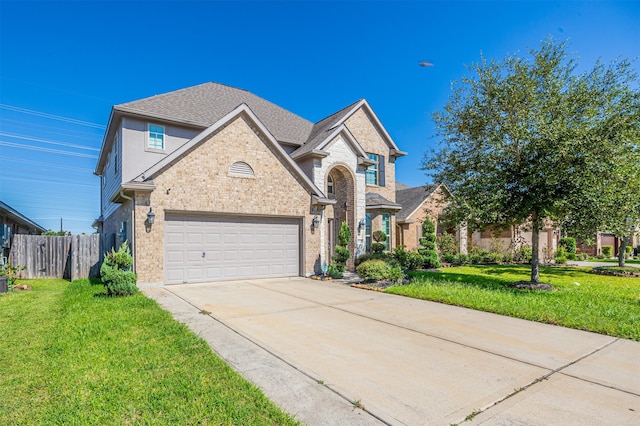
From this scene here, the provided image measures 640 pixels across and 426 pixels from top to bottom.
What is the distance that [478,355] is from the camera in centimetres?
495

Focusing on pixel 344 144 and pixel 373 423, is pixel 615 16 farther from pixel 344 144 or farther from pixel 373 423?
pixel 373 423

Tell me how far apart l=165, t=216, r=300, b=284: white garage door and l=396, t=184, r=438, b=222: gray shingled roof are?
10562 mm

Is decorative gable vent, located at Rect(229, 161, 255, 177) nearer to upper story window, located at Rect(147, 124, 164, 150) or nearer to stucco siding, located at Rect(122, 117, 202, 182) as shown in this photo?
stucco siding, located at Rect(122, 117, 202, 182)

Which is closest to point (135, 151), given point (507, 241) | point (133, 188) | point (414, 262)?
point (133, 188)

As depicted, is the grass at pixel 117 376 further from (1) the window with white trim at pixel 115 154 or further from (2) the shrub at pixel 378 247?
(2) the shrub at pixel 378 247

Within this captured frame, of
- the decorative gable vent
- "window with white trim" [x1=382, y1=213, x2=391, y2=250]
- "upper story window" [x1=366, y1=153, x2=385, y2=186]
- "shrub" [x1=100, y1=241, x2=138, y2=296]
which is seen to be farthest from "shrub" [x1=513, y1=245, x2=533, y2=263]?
"shrub" [x1=100, y1=241, x2=138, y2=296]

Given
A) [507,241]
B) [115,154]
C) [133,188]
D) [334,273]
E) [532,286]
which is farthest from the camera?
[507,241]

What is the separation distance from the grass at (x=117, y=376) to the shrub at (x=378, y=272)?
7.08 meters

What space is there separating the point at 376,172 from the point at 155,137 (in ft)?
37.0

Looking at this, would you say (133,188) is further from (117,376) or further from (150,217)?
(117,376)

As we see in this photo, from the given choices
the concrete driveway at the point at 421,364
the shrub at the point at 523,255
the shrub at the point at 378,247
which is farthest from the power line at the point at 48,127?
the shrub at the point at 523,255

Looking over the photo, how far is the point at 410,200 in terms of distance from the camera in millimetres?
23969

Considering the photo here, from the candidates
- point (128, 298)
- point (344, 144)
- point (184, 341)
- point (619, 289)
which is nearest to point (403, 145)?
point (344, 144)

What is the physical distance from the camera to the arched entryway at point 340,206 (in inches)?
656
